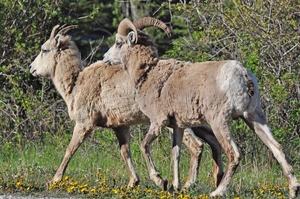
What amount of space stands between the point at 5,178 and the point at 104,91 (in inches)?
78.0

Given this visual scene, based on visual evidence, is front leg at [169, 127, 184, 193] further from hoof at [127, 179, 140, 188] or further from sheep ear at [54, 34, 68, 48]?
sheep ear at [54, 34, 68, 48]

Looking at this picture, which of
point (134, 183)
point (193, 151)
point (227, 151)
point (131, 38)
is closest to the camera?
point (227, 151)

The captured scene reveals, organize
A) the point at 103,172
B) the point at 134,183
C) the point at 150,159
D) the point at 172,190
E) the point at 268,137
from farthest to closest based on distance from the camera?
the point at 103,172 < the point at 134,183 < the point at 150,159 < the point at 172,190 < the point at 268,137

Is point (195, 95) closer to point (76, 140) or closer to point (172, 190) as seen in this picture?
point (172, 190)

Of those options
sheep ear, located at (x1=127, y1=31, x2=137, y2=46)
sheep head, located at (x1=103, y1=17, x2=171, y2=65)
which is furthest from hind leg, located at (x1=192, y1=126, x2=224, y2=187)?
sheep ear, located at (x1=127, y1=31, x2=137, y2=46)

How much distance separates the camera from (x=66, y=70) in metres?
12.8

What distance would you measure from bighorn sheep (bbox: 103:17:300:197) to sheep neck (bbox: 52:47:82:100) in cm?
71

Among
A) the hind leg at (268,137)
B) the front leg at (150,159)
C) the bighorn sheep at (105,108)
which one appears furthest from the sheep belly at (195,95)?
the bighorn sheep at (105,108)

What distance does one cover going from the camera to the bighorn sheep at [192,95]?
10484mm

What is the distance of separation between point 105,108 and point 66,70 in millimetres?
958

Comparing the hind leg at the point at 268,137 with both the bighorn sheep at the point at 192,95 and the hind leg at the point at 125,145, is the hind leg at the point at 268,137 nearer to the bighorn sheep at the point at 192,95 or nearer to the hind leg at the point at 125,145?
the bighorn sheep at the point at 192,95

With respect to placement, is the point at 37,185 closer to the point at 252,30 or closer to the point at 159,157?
the point at 159,157

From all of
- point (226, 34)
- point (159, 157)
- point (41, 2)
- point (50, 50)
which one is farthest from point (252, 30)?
point (41, 2)

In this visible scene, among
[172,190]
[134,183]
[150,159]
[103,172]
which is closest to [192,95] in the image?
[150,159]
